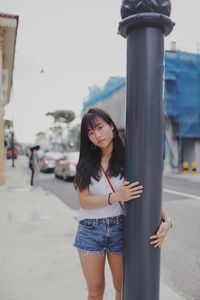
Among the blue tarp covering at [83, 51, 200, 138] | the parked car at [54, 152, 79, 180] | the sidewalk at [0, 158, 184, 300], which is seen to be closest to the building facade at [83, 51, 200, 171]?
the blue tarp covering at [83, 51, 200, 138]

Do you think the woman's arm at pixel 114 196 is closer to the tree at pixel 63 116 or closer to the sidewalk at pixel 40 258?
the sidewalk at pixel 40 258

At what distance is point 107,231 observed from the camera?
2.18 metres

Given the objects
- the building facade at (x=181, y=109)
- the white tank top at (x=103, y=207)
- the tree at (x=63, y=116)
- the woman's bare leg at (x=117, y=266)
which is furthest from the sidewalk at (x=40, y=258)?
the tree at (x=63, y=116)

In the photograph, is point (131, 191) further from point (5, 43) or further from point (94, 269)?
point (5, 43)

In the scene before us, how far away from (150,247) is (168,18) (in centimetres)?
126

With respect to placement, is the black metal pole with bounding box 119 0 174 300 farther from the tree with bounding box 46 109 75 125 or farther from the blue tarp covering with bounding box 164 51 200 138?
the tree with bounding box 46 109 75 125

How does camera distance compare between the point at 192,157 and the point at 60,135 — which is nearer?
the point at 192,157

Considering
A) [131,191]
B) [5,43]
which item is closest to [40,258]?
[131,191]

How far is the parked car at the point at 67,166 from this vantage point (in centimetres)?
1562

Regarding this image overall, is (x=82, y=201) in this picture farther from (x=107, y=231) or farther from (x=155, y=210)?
(x=155, y=210)

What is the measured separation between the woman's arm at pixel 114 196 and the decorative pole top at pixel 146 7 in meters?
0.94

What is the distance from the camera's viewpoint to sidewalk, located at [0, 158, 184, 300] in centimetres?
358

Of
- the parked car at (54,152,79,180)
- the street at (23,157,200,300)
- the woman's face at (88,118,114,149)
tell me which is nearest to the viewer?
the woman's face at (88,118,114,149)

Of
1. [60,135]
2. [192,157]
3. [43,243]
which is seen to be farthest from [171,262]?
[60,135]
